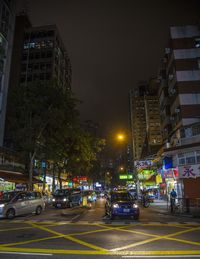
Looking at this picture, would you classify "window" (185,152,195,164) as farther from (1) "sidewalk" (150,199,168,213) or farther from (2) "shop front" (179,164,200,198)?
(1) "sidewalk" (150,199,168,213)

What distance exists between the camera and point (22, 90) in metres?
34.6

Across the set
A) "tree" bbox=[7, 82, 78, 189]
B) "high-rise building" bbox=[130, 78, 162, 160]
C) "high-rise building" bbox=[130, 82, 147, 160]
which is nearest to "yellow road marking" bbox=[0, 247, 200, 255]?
"tree" bbox=[7, 82, 78, 189]

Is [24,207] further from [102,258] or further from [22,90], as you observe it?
[22,90]

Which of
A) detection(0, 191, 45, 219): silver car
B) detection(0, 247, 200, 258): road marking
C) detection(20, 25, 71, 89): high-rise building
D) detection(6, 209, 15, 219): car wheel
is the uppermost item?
detection(20, 25, 71, 89): high-rise building

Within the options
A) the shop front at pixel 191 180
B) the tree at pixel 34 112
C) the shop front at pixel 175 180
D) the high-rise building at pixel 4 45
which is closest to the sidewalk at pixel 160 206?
the shop front at pixel 175 180

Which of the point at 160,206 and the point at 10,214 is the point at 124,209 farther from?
the point at 160,206

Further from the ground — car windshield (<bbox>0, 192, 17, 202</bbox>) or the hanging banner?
the hanging banner

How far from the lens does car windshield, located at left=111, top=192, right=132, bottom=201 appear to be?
1960 centimetres

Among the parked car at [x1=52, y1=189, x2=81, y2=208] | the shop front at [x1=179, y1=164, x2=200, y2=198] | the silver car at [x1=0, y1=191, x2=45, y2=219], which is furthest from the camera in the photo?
the parked car at [x1=52, y1=189, x2=81, y2=208]

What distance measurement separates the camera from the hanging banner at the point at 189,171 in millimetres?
28288

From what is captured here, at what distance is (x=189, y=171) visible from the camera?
29.0 metres

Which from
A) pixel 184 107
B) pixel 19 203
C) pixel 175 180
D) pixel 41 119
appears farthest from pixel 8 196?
pixel 184 107

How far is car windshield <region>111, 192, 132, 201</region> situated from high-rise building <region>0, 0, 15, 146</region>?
83.6ft

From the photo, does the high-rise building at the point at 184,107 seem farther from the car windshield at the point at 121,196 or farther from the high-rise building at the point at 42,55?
the high-rise building at the point at 42,55
